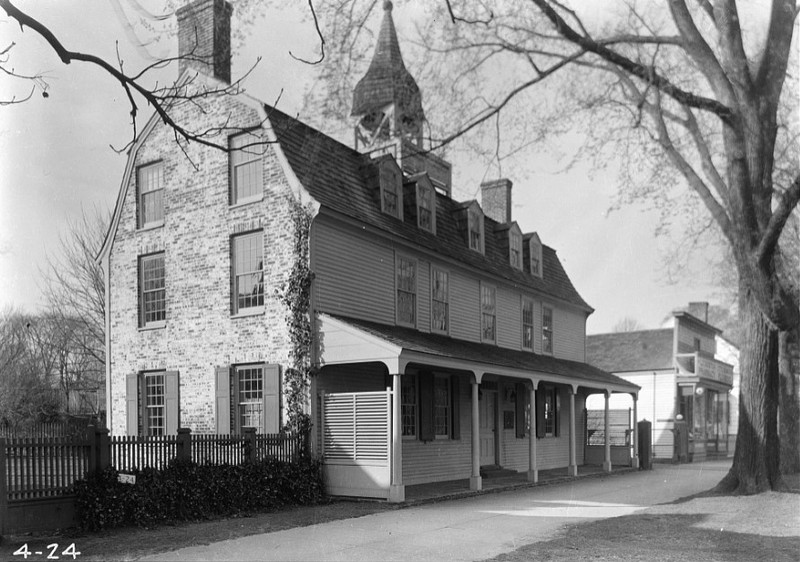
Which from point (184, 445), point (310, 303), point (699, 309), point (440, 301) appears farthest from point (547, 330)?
point (699, 309)

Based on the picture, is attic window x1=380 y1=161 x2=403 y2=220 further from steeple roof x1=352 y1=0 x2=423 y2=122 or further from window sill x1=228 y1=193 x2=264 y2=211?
window sill x1=228 y1=193 x2=264 y2=211

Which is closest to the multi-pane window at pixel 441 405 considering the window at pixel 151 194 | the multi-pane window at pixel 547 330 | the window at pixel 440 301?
the window at pixel 440 301

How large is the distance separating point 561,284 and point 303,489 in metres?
15.9

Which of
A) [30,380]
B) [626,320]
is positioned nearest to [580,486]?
[30,380]

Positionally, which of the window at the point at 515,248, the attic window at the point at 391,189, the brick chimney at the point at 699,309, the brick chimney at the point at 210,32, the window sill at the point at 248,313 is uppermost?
the brick chimney at the point at 210,32

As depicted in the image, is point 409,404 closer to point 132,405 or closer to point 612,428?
point 132,405

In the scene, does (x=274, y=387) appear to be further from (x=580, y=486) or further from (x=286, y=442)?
(x=580, y=486)

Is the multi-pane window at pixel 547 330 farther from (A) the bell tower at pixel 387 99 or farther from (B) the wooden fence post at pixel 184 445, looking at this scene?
(B) the wooden fence post at pixel 184 445

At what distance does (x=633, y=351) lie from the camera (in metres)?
36.5

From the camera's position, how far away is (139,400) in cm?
1895

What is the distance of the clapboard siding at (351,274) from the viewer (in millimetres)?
16375

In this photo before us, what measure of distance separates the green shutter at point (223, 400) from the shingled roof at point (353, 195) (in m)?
4.38

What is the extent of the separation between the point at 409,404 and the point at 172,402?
5.42 m

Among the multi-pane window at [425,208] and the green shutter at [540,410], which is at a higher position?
the multi-pane window at [425,208]
